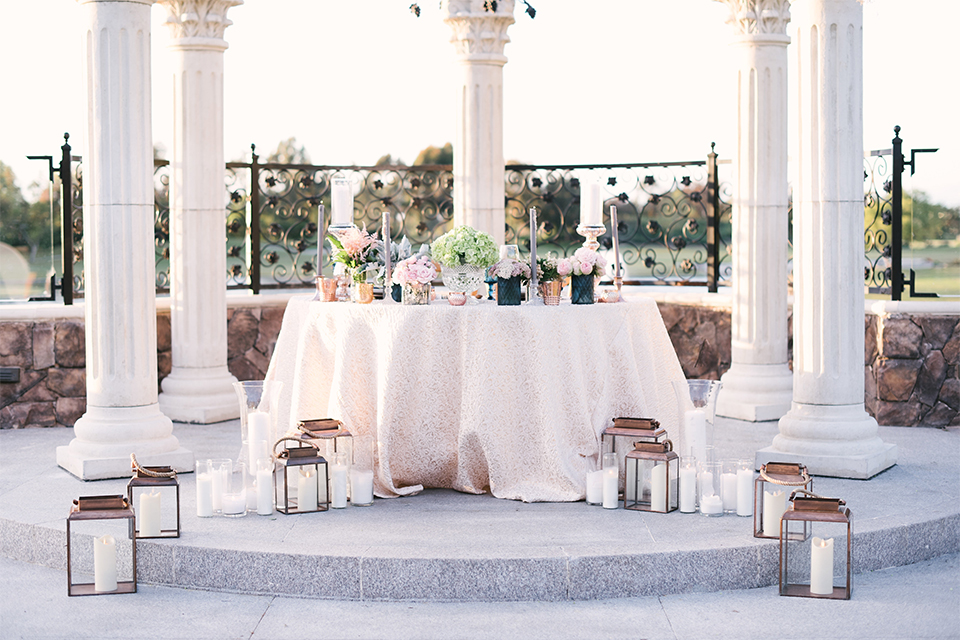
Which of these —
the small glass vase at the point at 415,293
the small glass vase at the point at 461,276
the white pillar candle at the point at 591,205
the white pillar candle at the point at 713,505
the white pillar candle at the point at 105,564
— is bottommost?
the white pillar candle at the point at 105,564

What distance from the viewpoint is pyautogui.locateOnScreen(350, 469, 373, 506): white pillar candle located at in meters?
5.18

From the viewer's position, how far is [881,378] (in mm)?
7438

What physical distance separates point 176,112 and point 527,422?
4069mm

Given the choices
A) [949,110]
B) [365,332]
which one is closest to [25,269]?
[365,332]

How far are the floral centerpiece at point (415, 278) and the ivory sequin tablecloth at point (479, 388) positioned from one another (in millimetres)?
155

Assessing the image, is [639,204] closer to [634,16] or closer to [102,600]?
[102,600]

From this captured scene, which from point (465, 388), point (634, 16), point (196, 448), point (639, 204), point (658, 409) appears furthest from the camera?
point (634, 16)

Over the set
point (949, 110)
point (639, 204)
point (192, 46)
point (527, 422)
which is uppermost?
point (949, 110)

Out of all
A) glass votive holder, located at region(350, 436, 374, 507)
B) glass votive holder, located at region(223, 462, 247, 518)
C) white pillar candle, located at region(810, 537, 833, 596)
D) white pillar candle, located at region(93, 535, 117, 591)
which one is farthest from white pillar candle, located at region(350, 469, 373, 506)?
white pillar candle, located at region(810, 537, 833, 596)

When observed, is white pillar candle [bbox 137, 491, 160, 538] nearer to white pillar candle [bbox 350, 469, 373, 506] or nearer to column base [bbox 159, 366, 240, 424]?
white pillar candle [bbox 350, 469, 373, 506]

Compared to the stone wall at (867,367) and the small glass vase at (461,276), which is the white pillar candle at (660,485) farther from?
the stone wall at (867,367)

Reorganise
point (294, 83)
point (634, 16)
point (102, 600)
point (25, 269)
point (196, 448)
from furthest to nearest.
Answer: point (294, 83), point (634, 16), point (25, 269), point (196, 448), point (102, 600)

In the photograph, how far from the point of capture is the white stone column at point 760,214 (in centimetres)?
763

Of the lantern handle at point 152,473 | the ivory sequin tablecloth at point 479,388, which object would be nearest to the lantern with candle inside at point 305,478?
the ivory sequin tablecloth at point 479,388
